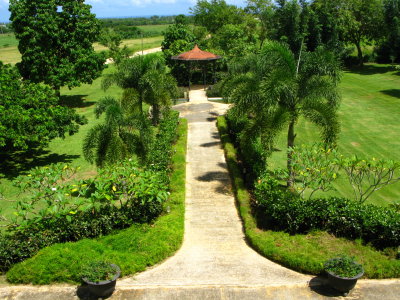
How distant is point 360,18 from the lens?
145ft

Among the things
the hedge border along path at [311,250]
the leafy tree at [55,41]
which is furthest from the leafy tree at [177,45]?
the hedge border along path at [311,250]

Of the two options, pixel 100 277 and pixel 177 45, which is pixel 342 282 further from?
pixel 177 45

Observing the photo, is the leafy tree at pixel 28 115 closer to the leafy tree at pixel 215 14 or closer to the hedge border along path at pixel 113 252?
the hedge border along path at pixel 113 252

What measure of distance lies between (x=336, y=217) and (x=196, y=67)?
28.2 m

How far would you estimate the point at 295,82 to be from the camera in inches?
546

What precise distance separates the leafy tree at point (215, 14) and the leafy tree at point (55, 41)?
28838 mm

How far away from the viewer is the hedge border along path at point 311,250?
367 inches

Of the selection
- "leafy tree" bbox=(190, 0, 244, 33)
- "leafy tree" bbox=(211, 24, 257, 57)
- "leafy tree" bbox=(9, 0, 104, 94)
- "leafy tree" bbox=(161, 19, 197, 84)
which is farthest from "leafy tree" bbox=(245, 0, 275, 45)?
"leafy tree" bbox=(9, 0, 104, 94)

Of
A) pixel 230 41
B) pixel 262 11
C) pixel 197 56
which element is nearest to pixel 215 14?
pixel 262 11

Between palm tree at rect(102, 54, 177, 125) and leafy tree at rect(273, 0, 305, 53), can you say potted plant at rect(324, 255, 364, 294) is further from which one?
leafy tree at rect(273, 0, 305, 53)

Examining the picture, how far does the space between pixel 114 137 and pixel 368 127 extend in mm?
17021

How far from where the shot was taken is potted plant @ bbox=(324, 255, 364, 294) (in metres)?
8.53

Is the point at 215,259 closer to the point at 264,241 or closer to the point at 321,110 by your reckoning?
the point at 264,241

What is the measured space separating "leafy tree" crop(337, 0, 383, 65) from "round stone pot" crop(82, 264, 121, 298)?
4160 cm
